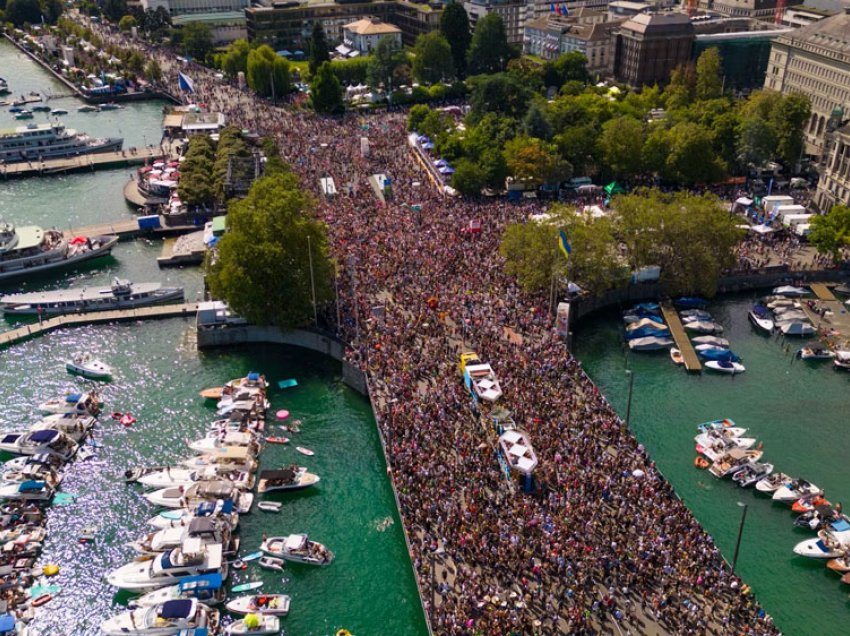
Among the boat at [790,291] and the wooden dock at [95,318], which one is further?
the boat at [790,291]

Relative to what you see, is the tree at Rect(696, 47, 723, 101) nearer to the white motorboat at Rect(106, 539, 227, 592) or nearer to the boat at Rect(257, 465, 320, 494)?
the boat at Rect(257, 465, 320, 494)

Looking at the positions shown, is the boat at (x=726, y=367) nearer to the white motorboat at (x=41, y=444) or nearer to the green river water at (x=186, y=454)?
the green river water at (x=186, y=454)

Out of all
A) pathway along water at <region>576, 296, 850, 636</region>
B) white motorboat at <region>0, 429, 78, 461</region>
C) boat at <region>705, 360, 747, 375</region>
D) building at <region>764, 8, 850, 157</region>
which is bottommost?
pathway along water at <region>576, 296, 850, 636</region>

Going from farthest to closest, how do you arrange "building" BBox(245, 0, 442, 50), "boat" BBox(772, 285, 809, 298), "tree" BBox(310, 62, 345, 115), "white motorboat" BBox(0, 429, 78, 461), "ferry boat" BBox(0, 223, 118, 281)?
"building" BBox(245, 0, 442, 50), "tree" BBox(310, 62, 345, 115), "ferry boat" BBox(0, 223, 118, 281), "boat" BBox(772, 285, 809, 298), "white motorboat" BBox(0, 429, 78, 461)

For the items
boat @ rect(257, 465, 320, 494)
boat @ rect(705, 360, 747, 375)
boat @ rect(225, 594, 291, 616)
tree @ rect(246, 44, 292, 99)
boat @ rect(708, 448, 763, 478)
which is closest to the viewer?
boat @ rect(225, 594, 291, 616)

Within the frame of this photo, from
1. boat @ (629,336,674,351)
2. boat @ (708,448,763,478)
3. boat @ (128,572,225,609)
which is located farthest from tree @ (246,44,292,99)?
boat @ (128,572,225,609)

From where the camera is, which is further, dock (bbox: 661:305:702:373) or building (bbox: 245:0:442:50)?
building (bbox: 245:0:442:50)

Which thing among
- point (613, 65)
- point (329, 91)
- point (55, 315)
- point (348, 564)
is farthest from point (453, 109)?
point (348, 564)

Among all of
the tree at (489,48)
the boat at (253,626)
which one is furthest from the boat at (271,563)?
the tree at (489,48)

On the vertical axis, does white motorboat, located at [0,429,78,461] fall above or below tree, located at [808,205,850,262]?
below
